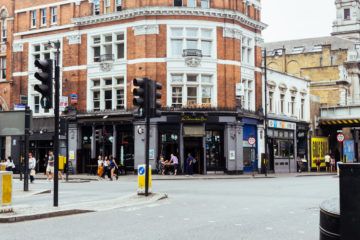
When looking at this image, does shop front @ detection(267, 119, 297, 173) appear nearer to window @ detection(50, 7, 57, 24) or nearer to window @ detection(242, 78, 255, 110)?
window @ detection(242, 78, 255, 110)

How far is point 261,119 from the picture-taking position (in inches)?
1823

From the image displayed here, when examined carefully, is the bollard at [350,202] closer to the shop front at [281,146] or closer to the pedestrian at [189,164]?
the pedestrian at [189,164]

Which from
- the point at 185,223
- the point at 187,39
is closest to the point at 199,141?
the point at 187,39

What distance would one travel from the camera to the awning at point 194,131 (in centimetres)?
4144

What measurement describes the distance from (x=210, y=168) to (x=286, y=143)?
1209 centimetres

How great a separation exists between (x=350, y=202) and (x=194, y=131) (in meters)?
37.2

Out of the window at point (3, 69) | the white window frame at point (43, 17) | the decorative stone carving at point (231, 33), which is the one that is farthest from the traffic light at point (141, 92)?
the window at point (3, 69)

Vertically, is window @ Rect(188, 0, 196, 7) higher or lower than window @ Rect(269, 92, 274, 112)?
higher

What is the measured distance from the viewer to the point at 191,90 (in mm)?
42531

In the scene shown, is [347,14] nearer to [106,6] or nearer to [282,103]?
[282,103]

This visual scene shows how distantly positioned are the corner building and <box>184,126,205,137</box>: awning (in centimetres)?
8

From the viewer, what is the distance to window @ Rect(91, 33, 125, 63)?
145 feet

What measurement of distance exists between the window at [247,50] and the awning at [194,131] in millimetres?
7699

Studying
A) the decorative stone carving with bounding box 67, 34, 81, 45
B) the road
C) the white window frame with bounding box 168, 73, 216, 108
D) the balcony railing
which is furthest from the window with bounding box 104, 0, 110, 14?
the road
